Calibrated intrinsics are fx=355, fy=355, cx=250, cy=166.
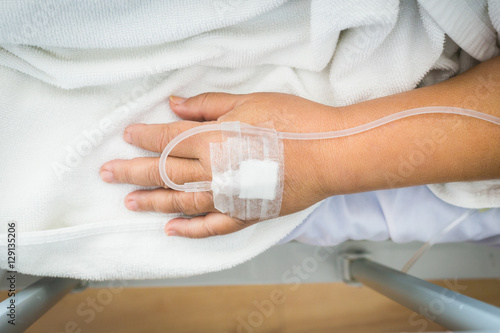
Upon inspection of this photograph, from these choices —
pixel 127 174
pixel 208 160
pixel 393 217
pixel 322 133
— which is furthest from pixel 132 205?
pixel 393 217

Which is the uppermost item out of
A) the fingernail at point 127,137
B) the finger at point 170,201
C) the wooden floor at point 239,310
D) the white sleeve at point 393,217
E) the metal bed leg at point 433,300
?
the fingernail at point 127,137

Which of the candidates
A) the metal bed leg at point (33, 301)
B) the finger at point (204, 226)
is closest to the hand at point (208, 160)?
the finger at point (204, 226)

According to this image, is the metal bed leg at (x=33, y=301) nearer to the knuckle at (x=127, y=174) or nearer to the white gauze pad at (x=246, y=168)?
the knuckle at (x=127, y=174)

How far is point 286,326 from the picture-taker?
110cm

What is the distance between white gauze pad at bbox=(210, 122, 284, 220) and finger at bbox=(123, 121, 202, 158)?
0.22 feet

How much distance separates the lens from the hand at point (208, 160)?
1.96 ft

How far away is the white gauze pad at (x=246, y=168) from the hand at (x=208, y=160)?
4 cm

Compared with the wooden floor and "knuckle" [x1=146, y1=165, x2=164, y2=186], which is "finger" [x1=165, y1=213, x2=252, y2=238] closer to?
"knuckle" [x1=146, y1=165, x2=164, y2=186]

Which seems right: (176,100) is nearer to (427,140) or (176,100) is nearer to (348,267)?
(427,140)

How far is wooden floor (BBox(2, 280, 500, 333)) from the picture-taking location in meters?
1.00

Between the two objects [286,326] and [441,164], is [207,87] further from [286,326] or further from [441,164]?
[286,326]

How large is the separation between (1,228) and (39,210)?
66mm

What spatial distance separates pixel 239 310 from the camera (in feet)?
3.55

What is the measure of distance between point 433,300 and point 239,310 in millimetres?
617
